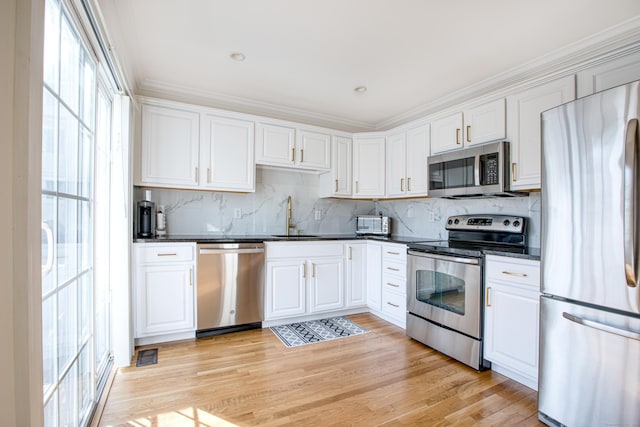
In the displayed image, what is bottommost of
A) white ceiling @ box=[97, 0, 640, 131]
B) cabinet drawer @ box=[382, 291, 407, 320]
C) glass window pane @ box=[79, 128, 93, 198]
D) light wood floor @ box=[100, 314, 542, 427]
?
light wood floor @ box=[100, 314, 542, 427]

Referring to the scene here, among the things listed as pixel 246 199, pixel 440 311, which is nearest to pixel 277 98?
pixel 246 199

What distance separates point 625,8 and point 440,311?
238 cm

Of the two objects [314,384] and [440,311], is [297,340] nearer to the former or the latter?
[314,384]

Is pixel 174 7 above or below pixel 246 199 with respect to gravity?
above

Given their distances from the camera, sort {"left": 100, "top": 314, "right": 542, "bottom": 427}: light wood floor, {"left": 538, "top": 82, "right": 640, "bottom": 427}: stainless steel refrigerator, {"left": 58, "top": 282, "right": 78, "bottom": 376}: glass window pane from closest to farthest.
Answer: {"left": 58, "top": 282, "right": 78, "bottom": 376}: glass window pane → {"left": 538, "top": 82, "right": 640, "bottom": 427}: stainless steel refrigerator → {"left": 100, "top": 314, "right": 542, "bottom": 427}: light wood floor

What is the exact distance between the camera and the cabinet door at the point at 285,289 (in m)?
3.15

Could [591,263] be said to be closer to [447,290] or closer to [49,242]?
[447,290]

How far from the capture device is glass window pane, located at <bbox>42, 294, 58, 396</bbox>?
114 centimetres

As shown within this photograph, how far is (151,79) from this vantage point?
3.01 m

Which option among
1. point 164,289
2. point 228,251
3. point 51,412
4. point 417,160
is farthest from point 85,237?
point 417,160

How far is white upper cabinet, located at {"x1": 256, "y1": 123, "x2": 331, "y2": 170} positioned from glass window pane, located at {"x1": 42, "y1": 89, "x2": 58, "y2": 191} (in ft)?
7.01

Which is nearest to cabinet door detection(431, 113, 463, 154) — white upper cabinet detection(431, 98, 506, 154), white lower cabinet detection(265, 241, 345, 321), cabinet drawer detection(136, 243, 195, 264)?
white upper cabinet detection(431, 98, 506, 154)

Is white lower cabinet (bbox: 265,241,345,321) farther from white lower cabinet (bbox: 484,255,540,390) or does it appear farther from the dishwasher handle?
white lower cabinet (bbox: 484,255,540,390)

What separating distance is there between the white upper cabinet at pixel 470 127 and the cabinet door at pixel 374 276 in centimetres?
122
